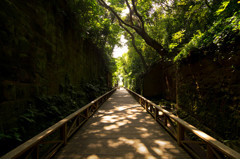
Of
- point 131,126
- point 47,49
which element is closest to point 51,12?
point 47,49

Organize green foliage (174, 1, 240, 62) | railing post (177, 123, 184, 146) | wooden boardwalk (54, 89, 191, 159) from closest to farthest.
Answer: wooden boardwalk (54, 89, 191, 159)
railing post (177, 123, 184, 146)
green foliage (174, 1, 240, 62)

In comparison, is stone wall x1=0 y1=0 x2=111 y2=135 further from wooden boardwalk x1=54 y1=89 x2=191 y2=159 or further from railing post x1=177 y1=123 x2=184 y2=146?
railing post x1=177 y1=123 x2=184 y2=146

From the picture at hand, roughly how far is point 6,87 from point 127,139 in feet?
10.5

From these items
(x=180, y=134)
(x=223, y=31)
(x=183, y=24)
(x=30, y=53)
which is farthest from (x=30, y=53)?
(x=183, y=24)

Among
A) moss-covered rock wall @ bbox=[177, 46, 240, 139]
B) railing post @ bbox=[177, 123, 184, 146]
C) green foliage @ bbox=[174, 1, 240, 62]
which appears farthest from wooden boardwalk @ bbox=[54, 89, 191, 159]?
green foliage @ bbox=[174, 1, 240, 62]

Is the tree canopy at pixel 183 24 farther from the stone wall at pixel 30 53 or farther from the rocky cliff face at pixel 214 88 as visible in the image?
the stone wall at pixel 30 53

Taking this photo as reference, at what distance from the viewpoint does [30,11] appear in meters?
3.47

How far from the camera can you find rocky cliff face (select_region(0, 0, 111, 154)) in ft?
8.60

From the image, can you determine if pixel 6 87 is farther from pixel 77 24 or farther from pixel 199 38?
pixel 199 38

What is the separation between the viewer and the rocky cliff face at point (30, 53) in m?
2.62

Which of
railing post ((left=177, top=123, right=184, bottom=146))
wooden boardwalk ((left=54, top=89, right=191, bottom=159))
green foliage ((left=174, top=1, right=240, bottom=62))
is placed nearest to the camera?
wooden boardwalk ((left=54, top=89, right=191, bottom=159))

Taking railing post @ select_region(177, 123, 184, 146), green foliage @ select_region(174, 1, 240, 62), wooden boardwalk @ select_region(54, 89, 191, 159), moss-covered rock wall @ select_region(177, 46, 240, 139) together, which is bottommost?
wooden boardwalk @ select_region(54, 89, 191, 159)

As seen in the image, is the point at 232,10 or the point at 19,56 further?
the point at 232,10

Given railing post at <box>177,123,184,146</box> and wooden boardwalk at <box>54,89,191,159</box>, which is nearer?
wooden boardwalk at <box>54,89,191,159</box>
